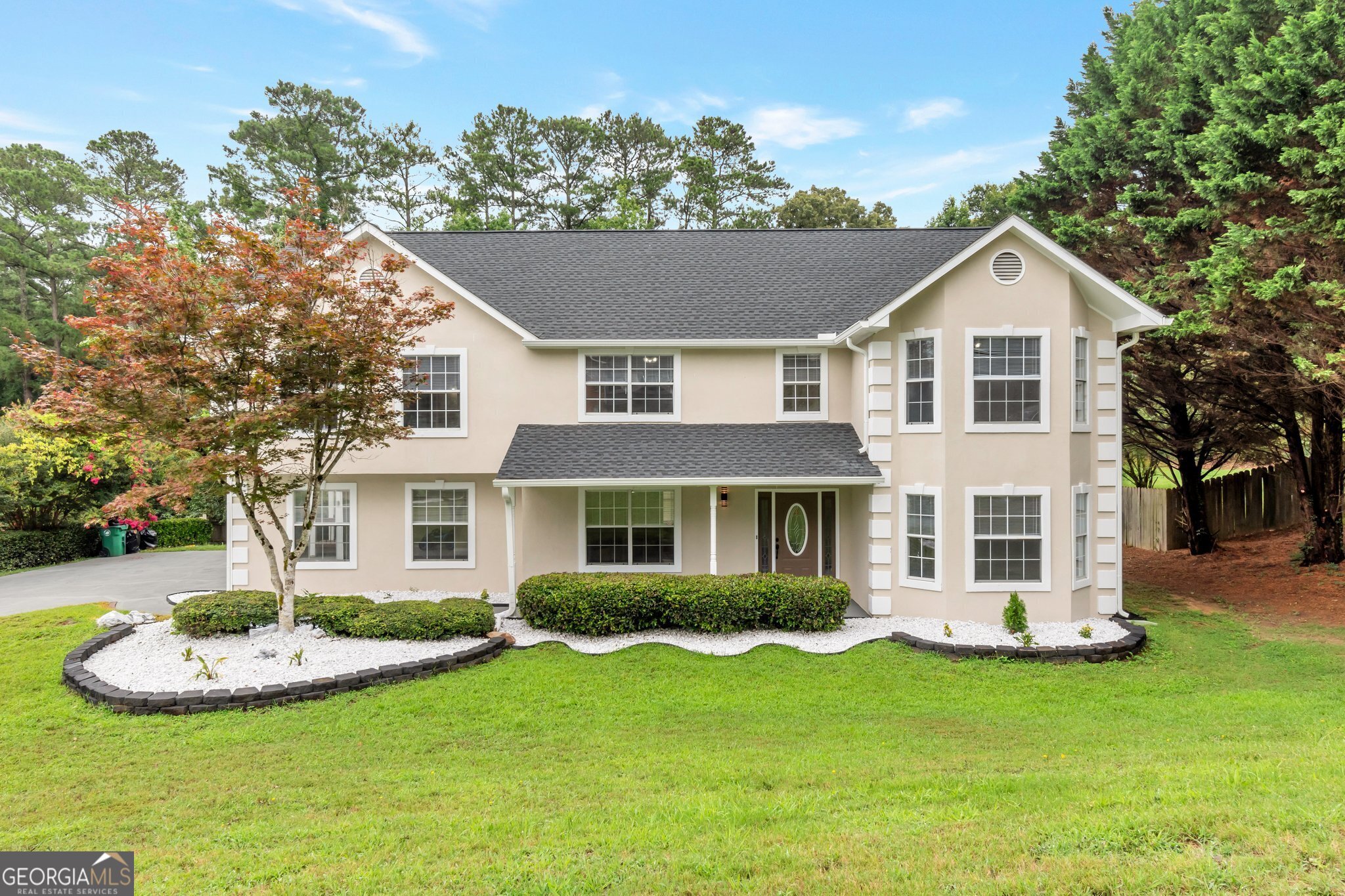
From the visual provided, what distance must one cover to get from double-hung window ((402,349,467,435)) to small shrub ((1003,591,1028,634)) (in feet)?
36.4

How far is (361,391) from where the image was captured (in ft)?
33.1

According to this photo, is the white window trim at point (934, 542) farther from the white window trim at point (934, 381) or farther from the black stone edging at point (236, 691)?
the black stone edging at point (236, 691)

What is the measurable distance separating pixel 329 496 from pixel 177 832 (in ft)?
32.4

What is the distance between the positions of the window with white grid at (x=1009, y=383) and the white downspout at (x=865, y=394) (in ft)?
6.41

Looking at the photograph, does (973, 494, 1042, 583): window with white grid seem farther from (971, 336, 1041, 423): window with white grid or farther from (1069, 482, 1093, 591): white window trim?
(971, 336, 1041, 423): window with white grid

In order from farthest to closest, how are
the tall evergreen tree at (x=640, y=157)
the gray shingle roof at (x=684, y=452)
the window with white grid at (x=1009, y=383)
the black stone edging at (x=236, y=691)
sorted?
the tall evergreen tree at (x=640, y=157) < the gray shingle roof at (x=684, y=452) < the window with white grid at (x=1009, y=383) < the black stone edging at (x=236, y=691)

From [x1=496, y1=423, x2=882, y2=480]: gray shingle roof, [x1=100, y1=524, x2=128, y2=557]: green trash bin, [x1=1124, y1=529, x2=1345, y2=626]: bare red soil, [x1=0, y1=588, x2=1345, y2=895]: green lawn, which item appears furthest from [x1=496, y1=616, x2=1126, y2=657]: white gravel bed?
[x1=100, y1=524, x2=128, y2=557]: green trash bin

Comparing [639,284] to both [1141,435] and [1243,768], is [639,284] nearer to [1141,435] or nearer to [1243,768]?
[1243,768]

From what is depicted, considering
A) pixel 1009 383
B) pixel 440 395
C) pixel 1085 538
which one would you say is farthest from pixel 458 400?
pixel 1085 538

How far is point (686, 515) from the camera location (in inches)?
539

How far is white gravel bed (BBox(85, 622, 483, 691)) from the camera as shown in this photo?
8578mm

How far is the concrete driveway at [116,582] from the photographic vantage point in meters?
14.3

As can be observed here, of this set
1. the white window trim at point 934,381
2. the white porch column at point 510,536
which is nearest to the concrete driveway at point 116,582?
the white porch column at point 510,536

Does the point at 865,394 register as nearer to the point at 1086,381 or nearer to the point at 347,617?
the point at 1086,381
